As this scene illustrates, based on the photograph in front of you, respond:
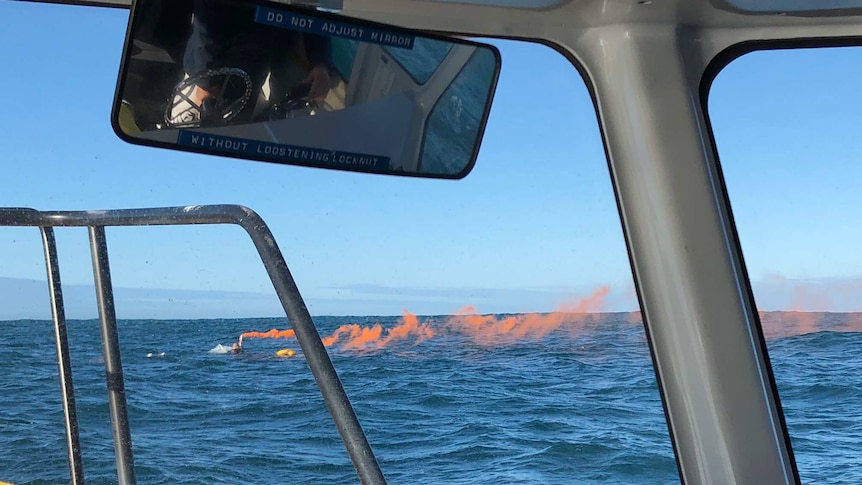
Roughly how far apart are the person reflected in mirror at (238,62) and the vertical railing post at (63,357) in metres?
0.58

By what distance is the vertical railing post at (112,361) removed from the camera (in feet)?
5.17

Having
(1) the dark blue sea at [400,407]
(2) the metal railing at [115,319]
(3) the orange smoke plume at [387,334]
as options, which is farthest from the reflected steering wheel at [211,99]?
(3) the orange smoke plume at [387,334]

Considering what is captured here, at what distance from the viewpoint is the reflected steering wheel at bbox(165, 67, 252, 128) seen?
121 centimetres

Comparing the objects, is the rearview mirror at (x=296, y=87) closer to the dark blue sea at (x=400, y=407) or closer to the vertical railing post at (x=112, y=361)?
the dark blue sea at (x=400, y=407)

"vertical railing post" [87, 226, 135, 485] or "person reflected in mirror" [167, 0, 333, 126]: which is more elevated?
"person reflected in mirror" [167, 0, 333, 126]

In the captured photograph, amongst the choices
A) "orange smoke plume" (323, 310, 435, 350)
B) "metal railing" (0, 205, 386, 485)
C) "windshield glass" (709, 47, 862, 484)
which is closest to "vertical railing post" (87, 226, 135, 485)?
"metal railing" (0, 205, 386, 485)

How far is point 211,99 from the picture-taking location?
4.08 ft

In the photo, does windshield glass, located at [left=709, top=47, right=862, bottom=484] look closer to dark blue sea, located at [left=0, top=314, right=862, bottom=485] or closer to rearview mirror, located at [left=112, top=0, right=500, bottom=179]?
dark blue sea, located at [left=0, top=314, right=862, bottom=485]

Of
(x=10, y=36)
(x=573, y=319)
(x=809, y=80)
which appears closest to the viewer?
(x=809, y=80)

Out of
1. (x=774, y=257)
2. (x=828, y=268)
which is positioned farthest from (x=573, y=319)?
(x=774, y=257)

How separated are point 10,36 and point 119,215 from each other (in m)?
16.2

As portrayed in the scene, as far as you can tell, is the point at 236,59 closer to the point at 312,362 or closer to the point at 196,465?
the point at 312,362

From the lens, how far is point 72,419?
5.48ft

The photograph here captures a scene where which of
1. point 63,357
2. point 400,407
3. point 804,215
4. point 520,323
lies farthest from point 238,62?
point 400,407
